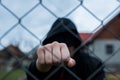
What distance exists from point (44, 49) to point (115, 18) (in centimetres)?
29

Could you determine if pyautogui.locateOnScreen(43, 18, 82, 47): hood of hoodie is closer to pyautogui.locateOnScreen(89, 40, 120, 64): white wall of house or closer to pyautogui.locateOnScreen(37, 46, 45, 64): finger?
pyautogui.locateOnScreen(89, 40, 120, 64): white wall of house

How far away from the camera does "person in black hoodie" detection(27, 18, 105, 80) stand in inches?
54.9

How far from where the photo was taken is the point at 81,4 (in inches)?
56.3

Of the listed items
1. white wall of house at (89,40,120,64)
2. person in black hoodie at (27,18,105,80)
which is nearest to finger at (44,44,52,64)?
person in black hoodie at (27,18,105,80)

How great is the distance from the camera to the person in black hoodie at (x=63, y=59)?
4.58 ft

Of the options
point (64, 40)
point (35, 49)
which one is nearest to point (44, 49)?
point (35, 49)

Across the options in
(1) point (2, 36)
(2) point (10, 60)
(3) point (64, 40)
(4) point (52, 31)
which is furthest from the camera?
(3) point (64, 40)

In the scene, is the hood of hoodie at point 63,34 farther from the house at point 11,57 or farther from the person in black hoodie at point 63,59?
the house at point 11,57

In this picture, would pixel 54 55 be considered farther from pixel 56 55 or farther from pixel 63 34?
pixel 63 34

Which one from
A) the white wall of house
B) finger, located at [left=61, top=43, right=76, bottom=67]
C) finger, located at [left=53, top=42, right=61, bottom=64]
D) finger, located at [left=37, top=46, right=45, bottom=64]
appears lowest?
the white wall of house

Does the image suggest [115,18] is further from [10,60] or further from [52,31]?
[10,60]

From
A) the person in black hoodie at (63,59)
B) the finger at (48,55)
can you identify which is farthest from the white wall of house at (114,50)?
the finger at (48,55)

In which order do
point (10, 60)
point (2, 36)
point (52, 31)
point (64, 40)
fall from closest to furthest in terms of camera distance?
1. point (2, 36)
2. point (10, 60)
3. point (52, 31)
4. point (64, 40)

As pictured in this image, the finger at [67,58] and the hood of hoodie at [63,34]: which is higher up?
the finger at [67,58]
